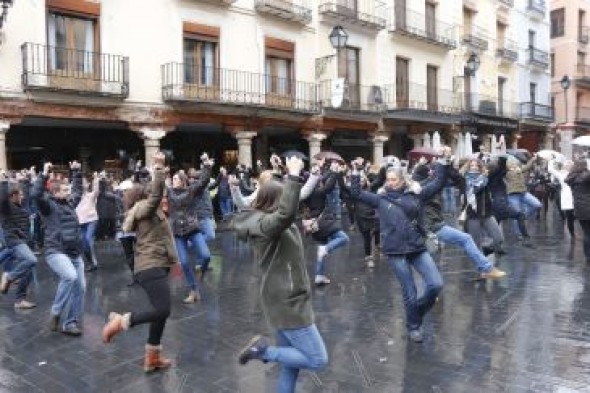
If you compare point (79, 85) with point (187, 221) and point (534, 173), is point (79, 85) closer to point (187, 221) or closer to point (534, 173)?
point (187, 221)

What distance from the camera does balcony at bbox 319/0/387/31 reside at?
65.8ft

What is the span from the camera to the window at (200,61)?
16.8m

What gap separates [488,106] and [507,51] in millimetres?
3647

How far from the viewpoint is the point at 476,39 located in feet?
90.6

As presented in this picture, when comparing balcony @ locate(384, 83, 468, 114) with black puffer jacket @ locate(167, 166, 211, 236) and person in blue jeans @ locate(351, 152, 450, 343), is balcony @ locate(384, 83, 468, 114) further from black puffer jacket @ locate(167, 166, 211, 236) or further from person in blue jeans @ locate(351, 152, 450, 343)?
person in blue jeans @ locate(351, 152, 450, 343)

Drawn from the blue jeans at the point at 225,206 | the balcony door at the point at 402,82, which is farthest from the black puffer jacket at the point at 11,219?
the balcony door at the point at 402,82

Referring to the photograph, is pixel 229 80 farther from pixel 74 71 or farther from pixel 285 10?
pixel 74 71

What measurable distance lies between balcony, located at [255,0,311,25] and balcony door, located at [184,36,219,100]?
74.9 inches

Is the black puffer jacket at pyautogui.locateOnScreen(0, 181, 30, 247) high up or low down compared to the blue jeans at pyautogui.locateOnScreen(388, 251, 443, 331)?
up

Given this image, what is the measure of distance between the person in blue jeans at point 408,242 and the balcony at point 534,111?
27.8m

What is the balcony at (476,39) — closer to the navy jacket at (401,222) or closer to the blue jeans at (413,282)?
the navy jacket at (401,222)

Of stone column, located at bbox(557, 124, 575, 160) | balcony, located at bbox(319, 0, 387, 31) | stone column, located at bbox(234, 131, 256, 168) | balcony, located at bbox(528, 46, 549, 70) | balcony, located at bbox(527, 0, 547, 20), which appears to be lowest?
stone column, located at bbox(234, 131, 256, 168)

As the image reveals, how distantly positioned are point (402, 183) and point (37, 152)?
1311 centimetres

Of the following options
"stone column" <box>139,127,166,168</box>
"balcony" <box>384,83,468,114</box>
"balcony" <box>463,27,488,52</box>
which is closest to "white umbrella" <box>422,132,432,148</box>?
"balcony" <box>384,83,468,114</box>
